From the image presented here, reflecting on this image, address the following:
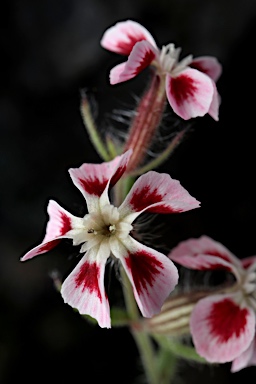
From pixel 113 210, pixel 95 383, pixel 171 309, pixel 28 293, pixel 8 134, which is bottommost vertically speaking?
pixel 95 383

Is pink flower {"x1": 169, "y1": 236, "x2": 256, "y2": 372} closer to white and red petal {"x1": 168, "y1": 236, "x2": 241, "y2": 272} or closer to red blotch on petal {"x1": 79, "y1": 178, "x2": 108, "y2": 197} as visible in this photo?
white and red petal {"x1": 168, "y1": 236, "x2": 241, "y2": 272}

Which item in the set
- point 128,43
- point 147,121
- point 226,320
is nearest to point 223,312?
point 226,320

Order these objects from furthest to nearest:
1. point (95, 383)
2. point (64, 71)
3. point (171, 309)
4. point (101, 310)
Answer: point (64, 71) < point (95, 383) < point (171, 309) < point (101, 310)

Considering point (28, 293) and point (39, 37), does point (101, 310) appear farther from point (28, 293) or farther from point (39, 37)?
point (39, 37)

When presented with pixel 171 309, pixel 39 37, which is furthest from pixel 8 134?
pixel 171 309

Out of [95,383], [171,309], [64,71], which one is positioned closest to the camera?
[171,309]

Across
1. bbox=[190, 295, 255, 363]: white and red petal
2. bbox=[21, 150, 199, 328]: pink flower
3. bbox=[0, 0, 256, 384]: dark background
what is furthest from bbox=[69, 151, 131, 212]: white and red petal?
bbox=[0, 0, 256, 384]: dark background

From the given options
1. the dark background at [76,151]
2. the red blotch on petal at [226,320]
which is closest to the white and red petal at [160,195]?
the red blotch on petal at [226,320]
